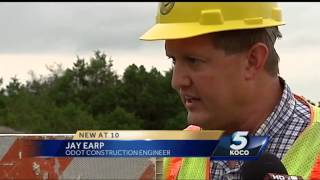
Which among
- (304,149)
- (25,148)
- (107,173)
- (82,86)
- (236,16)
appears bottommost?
(82,86)

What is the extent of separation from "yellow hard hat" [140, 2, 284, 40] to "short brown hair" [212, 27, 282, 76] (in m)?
0.03

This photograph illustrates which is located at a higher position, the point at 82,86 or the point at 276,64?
the point at 276,64

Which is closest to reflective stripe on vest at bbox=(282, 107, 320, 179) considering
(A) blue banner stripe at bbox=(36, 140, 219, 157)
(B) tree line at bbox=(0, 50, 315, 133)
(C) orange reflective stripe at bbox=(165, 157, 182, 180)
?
(C) orange reflective stripe at bbox=(165, 157, 182, 180)

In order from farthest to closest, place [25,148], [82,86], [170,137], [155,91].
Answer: [82,86] < [155,91] < [25,148] < [170,137]

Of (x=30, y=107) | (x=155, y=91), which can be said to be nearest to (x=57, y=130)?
(x=30, y=107)

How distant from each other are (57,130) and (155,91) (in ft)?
25.6

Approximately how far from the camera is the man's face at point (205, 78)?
205 centimetres

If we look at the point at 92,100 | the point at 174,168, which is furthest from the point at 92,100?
the point at 174,168

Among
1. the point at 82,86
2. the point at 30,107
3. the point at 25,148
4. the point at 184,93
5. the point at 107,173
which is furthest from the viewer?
the point at 82,86

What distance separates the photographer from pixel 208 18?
80.6 inches

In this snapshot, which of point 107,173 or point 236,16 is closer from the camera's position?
point 236,16

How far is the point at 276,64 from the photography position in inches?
89.1

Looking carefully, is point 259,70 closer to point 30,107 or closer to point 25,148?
point 25,148

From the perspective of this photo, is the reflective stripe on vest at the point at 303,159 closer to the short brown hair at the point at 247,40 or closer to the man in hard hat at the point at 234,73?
the man in hard hat at the point at 234,73
